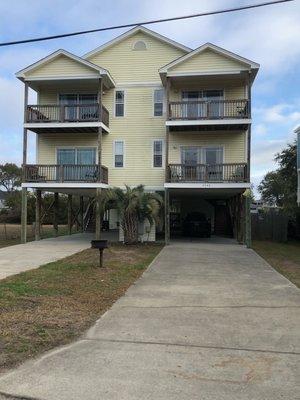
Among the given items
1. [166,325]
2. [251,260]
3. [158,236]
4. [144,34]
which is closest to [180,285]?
[166,325]

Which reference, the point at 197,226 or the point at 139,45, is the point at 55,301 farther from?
the point at 139,45

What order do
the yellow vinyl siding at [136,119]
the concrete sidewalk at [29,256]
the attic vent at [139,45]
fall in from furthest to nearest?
the attic vent at [139,45], the yellow vinyl siding at [136,119], the concrete sidewalk at [29,256]

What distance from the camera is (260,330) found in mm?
7094

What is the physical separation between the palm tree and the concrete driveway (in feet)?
35.9

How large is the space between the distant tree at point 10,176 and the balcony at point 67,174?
62309mm

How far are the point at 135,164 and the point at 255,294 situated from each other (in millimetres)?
16114

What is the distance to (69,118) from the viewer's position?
81.6 feet

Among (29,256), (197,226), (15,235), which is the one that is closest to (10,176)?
(15,235)

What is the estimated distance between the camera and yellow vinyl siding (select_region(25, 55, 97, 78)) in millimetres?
24594

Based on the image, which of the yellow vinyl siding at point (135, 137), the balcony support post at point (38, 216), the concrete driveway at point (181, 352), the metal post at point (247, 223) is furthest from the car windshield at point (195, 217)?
the concrete driveway at point (181, 352)

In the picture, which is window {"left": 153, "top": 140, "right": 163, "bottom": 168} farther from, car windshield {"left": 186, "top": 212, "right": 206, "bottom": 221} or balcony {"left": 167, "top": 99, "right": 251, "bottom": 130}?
car windshield {"left": 186, "top": 212, "right": 206, "bottom": 221}

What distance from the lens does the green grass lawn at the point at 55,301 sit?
6242 millimetres

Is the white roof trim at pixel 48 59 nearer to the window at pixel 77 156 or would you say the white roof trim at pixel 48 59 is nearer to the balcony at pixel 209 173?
the window at pixel 77 156

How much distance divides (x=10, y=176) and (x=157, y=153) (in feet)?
213
